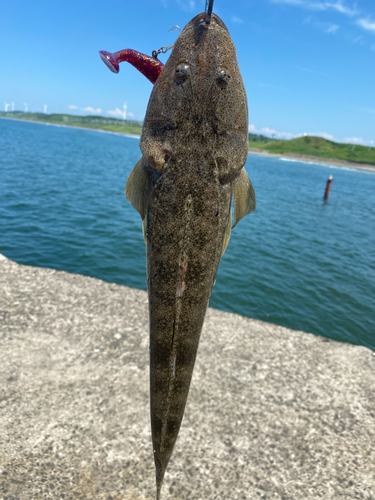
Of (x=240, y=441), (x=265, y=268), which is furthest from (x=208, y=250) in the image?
(x=265, y=268)

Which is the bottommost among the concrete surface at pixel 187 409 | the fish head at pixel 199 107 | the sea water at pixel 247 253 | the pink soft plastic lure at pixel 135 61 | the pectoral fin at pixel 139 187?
the sea water at pixel 247 253

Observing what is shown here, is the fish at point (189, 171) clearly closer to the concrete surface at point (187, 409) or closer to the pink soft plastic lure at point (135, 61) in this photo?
the pink soft plastic lure at point (135, 61)

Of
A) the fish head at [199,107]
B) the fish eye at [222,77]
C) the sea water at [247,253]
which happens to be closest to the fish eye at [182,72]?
the fish head at [199,107]

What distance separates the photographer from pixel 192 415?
511 cm

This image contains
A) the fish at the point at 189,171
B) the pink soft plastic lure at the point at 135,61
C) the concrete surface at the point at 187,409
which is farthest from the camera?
the concrete surface at the point at 187,409

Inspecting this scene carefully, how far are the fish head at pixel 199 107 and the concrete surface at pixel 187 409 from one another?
3.87 meters

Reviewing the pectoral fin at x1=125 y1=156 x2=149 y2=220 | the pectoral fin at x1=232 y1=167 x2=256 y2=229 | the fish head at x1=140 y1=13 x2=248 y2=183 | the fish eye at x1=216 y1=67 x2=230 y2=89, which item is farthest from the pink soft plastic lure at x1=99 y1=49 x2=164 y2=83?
the pectoral fin at x1=232 y1=167 x2=256 y2=229

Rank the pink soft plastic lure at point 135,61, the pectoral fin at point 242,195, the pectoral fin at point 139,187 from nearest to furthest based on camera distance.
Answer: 1. the pectoral fin at point 139,187
2. the pectoral fin at point 242,195
3. the pink soft plastic lure at point 135,61

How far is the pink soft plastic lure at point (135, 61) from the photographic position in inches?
118

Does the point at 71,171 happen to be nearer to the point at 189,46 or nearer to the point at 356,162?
the point at 189,46

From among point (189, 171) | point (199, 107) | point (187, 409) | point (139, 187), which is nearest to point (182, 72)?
point (199, 107)

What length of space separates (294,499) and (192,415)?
170 centimetres

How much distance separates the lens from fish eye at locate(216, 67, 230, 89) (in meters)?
2.57

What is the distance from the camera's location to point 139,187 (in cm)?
276
